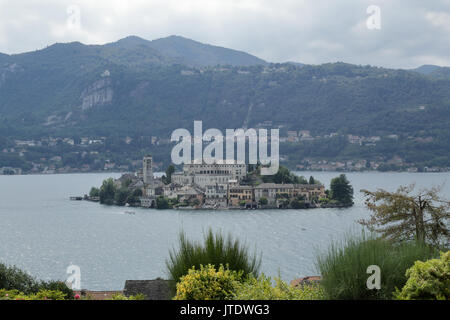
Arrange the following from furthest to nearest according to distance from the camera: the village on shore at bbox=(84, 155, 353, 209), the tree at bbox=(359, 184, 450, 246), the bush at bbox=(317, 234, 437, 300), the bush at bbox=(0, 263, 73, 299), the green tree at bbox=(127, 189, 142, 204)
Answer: the green tree at bbox=(127, 189, 142, 204) → the village on shore at bbox=(84, 155, 353, 209) → the bush at bbox=(0, 263, 73, 299) → the tree at bbox=(359, 184, 450, 246) → the bush at bbox=(317, 234, 437, 300)

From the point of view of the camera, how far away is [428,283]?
3.79 metres

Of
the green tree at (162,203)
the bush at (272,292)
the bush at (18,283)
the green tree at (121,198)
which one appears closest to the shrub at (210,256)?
the bush at (272,292)

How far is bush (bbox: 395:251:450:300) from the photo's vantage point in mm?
3805

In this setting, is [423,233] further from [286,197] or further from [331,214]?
[286,197]

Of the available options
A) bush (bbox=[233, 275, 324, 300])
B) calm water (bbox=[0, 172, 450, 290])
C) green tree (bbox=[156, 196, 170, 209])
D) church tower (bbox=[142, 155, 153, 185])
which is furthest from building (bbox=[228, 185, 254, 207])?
bush (bbox=[233, 275, 324, 300])

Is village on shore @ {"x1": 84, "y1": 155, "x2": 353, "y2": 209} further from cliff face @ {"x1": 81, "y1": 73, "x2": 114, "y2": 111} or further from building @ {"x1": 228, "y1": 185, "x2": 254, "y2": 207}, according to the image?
cliff face @ {"x1": 81, "y1": 73, "x2": 114, "y2": 111}

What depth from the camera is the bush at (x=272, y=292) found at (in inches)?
161

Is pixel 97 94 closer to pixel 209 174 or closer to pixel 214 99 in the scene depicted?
pixel 214 99

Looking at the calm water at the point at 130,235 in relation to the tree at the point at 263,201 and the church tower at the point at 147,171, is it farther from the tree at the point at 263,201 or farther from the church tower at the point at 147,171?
the church tower at the point at 147,171

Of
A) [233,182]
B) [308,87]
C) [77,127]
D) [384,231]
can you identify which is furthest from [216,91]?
[384,231]

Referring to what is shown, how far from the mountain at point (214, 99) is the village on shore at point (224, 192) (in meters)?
47.1

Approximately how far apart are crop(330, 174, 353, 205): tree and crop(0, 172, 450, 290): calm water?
49.2 inches

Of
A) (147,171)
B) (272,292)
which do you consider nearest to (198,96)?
(147,171)

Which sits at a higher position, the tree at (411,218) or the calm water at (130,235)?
the tree at (411,218)
